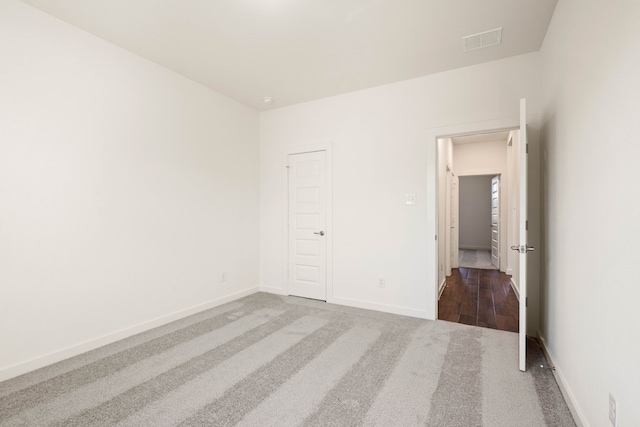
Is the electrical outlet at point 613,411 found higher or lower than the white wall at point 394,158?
lower

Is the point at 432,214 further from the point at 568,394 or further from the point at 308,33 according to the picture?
the point at 308,33

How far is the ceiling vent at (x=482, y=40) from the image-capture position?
8.58ft

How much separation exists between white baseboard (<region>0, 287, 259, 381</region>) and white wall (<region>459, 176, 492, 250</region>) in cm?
873

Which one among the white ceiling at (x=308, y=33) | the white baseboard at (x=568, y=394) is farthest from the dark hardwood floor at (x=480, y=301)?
the white ceiling at (x=308, y=33)

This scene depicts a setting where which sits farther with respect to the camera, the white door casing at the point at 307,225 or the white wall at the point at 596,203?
the white door casing at the point at 307,225

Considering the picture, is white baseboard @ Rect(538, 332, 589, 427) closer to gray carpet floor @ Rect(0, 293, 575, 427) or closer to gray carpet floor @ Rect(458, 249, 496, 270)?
gray carpet floor @ Rect(0, 293, 575, 427)

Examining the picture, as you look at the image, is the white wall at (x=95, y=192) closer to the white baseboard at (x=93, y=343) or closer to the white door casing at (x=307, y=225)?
the white baseboard at (x=93, y=343)

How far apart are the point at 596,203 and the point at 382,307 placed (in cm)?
257

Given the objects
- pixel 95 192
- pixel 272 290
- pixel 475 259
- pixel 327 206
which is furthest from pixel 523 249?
pixel 475 259

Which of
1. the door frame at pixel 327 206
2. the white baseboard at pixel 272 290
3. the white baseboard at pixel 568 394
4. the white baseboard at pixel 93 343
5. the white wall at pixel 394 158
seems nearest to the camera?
the white baseboard at pixel 568 394

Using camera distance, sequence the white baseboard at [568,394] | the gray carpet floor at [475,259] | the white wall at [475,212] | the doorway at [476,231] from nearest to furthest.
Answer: the white baseboard at [568,394] → the doorway at [476,231] → the gray carpet floor at [475,259] → the white wall at [475,212]

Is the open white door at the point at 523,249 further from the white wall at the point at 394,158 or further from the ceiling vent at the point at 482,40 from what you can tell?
the white wall at the point at 394,158

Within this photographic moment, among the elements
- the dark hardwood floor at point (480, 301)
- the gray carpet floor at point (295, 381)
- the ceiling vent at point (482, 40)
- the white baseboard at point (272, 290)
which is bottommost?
the dark hardwood floor at point (480, 301)

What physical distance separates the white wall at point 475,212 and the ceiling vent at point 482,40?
25.2 ft
